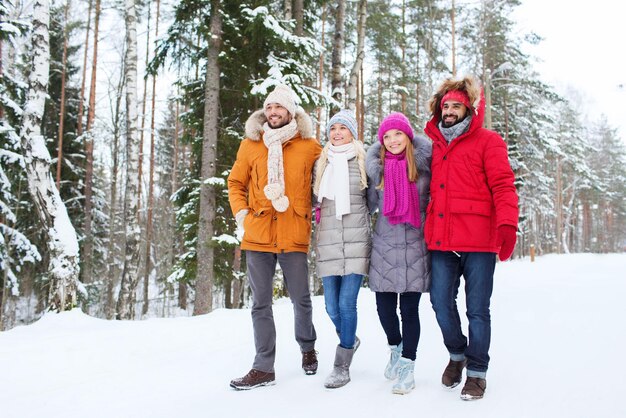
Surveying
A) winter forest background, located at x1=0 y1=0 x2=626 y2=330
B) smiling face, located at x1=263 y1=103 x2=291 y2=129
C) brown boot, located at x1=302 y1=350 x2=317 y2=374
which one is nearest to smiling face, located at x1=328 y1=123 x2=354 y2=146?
smiling face, located at x1=263 y1=103 x2=291 y2=129

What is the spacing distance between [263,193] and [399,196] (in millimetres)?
1081

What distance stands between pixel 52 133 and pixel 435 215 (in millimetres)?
17739

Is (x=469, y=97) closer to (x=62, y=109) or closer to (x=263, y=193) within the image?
(x=263, y=193)

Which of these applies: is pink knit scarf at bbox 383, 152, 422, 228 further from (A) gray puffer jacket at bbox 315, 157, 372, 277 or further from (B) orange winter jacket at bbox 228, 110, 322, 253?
(B) orange winter jacket at bbox 228, 110, 322, 253

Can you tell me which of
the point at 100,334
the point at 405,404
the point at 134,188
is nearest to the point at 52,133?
the point at 134,188

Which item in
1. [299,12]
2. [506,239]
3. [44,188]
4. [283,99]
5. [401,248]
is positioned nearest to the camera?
[506,239]

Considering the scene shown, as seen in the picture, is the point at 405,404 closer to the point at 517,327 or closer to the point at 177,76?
the point at 517,327

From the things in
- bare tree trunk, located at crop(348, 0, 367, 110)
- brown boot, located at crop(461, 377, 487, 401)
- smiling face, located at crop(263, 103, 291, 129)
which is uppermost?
bare tree trunk, located at crop(348, 0, 367, 110)

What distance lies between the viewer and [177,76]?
1016 cm

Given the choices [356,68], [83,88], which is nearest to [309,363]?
[356,68]

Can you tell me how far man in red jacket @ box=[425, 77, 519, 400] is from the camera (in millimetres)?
2926

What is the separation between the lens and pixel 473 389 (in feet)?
9.31

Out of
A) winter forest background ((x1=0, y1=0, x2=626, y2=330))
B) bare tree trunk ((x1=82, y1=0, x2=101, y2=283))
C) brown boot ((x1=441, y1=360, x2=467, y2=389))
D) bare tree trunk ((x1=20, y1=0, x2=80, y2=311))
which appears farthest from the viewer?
bare tree trunk ((x1=82, y1=0, x2=101, y2=283))

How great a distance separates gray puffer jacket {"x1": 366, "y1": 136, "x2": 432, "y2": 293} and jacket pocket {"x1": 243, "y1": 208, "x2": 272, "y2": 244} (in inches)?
33.0
